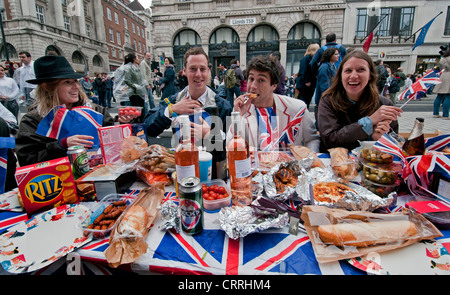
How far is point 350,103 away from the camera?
2279mm

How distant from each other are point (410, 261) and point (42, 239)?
148 centimetres

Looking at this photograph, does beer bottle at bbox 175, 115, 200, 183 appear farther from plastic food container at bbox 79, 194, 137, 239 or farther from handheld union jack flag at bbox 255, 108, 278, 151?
handheld union jack flag at bbox 255, 108, 278, 151

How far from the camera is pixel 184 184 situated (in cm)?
92

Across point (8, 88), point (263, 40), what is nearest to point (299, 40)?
point (263, 40)

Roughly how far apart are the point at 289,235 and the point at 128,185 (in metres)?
1.03

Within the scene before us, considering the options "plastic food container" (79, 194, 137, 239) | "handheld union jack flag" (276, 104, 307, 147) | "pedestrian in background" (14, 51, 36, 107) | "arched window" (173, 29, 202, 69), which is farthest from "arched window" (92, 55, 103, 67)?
"plastic food container" (79, 194, 137, 239)

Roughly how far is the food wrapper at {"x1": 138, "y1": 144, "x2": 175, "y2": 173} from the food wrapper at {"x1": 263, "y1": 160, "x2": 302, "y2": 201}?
634 millimetres

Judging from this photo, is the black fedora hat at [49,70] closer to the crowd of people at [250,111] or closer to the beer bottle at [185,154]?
the crowd of people at [250,111]

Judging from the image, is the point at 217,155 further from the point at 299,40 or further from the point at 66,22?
the point at 66,22

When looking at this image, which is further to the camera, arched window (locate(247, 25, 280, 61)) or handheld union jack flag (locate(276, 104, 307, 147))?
arched window (locate(247, 25, 280, 61))

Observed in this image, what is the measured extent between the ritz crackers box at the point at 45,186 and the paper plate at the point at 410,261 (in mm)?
1417

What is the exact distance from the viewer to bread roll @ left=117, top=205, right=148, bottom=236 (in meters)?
0.89
